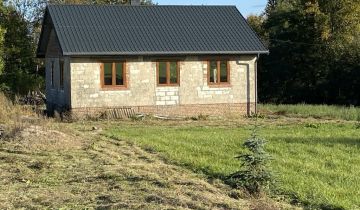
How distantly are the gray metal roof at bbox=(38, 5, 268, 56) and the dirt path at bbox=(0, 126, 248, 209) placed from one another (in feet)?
34.6

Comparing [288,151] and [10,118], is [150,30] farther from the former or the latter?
[288,151]

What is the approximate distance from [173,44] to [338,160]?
15.3 meters

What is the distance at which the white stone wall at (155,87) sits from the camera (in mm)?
26500

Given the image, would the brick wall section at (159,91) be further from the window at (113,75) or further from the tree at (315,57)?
the tree at (315,57)

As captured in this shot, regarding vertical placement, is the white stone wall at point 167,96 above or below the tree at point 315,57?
below

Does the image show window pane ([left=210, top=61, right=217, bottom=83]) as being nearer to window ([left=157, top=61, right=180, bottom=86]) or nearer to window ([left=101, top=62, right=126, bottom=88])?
window ([left=157, top=61, right=180, bottom=86])

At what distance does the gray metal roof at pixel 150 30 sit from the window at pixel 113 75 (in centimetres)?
81

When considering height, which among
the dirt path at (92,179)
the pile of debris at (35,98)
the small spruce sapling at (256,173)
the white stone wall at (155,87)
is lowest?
the dirt path at (92,179)

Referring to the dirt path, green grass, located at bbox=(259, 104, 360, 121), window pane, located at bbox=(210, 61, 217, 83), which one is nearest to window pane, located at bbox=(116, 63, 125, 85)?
window pane, located at bbox=(210, 61, 217, 83)

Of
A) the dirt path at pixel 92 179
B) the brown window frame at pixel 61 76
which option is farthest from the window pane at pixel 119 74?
the dirt path at pixel 92 179

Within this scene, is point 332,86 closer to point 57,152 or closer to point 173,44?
point 173,44

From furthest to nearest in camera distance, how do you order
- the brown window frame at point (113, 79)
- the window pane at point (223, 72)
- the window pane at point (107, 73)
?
the window pane at point (223, 72), the window pane at point (107, 73), the brown window frame at point (113, 79)

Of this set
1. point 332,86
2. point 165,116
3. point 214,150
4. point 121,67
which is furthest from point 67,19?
point 332,86

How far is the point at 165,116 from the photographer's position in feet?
90.4
